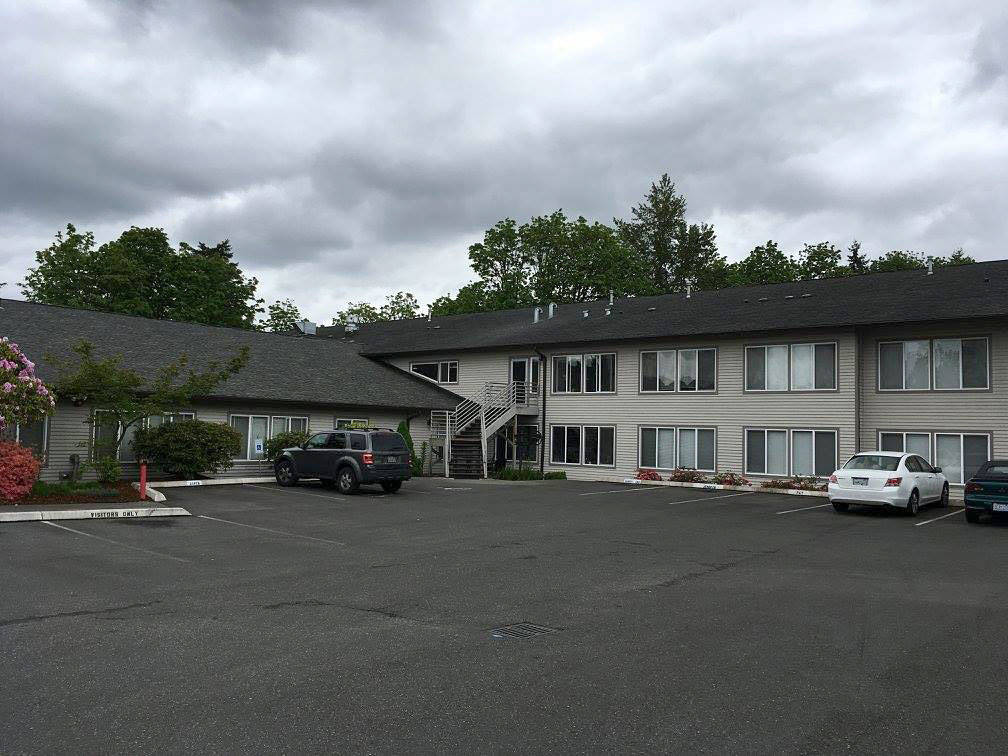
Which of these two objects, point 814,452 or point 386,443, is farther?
point 814,452

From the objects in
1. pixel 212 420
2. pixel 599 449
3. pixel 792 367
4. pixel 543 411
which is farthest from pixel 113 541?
pixel 543 411

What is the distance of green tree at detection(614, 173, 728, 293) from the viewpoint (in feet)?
208

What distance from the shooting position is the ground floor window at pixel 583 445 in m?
30.6

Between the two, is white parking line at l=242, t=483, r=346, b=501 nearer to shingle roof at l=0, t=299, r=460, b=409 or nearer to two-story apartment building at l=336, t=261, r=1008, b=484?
shingle roof at l=0, t=299, r=460, b=409

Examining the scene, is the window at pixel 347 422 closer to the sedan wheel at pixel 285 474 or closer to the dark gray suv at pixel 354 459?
the sedan wheel at pixel 285 474

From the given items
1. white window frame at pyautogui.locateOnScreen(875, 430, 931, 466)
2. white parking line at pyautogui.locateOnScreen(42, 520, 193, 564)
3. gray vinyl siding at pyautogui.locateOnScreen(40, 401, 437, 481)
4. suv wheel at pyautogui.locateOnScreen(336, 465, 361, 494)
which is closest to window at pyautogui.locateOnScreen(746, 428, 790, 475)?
white window frame at pyautogui.locateOnScreen(875, 430, 931, 466)

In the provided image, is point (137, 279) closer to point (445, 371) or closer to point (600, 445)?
point (445, 371)

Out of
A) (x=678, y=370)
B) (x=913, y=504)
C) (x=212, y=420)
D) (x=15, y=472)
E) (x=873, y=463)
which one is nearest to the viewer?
(x=15, y=472)

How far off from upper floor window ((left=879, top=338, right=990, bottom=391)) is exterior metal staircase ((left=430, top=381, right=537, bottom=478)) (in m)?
13.2

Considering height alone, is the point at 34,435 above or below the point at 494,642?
above

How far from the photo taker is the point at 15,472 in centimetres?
1758

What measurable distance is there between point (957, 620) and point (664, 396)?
21206 mm

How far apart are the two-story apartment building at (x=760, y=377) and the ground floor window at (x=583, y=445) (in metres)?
0.05

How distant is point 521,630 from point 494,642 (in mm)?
533
